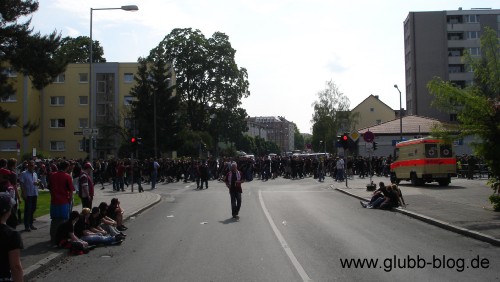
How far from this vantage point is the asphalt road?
8086 mm

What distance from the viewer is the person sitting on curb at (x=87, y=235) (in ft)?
37.0

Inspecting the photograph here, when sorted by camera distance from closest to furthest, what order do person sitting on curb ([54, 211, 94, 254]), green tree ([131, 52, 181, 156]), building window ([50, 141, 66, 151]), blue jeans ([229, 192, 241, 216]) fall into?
1. person sitting on curb ([54, 211, 94, 254])
2. blue jeans ([229, 192, 241, 216])
3. green tree ([131, 52, 181, 156])
4. building window ([50, 141, 66, 151])

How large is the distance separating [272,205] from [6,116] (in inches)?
485

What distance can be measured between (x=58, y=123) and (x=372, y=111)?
5500 cm

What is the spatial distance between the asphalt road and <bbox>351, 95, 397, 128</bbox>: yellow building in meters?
79.9

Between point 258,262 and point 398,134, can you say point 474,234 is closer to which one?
point 258,262

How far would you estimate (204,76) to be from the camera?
64.8m

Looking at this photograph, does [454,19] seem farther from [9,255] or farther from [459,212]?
[9,255]

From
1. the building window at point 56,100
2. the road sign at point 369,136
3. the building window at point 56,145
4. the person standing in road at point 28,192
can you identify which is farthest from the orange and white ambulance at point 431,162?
the building window at point 56,100

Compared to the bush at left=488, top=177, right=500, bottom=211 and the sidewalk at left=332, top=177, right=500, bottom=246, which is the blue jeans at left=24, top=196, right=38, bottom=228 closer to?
the sidewalk at left=332, top=177, right=500, bottom=246

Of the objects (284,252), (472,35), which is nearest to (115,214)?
(284,252)

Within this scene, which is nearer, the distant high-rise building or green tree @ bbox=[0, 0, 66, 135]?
green tree @ bbox=[0, 0, 66, 135]

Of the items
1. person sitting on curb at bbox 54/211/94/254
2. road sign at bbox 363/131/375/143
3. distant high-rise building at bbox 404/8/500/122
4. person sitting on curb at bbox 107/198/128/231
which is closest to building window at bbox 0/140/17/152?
road sign at bbox 363/131/375/143

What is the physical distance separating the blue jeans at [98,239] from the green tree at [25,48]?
456 inches
